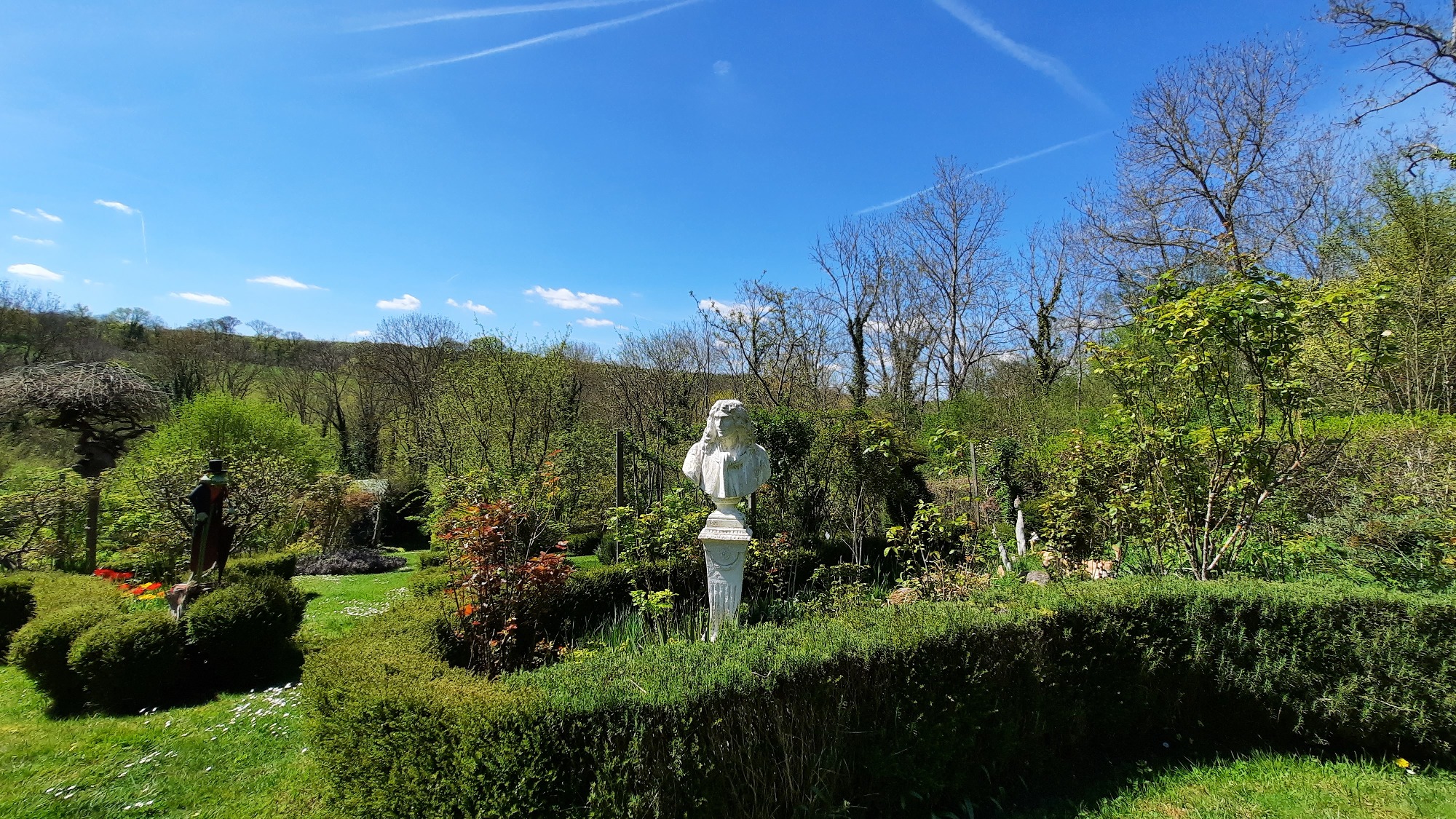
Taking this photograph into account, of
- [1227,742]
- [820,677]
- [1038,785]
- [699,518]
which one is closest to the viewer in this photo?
[820,677]

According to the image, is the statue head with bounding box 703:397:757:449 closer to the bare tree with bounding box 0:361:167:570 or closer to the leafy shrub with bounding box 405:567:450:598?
the leafy shrub with bounding box 405:567:450:598

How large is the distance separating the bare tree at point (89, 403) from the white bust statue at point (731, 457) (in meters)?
12.8

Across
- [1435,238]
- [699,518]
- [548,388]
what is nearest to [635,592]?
[699,518]

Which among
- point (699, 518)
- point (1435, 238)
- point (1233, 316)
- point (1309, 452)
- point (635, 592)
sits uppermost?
point (1435, 238)

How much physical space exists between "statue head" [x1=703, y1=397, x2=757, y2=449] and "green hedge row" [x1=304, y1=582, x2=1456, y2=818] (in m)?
2.01

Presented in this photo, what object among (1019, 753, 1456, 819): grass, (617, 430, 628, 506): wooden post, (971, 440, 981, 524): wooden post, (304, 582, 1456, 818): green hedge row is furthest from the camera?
(971, 440, 981, 524): wooden post

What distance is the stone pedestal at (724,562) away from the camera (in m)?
5.04

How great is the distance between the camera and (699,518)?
277 inches

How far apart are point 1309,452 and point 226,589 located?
9.80m

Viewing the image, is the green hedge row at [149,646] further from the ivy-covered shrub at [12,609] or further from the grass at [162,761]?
the ivy-covered shrub at [12,609]

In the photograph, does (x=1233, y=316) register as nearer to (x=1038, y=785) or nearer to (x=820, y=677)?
(x=1038, y=785)

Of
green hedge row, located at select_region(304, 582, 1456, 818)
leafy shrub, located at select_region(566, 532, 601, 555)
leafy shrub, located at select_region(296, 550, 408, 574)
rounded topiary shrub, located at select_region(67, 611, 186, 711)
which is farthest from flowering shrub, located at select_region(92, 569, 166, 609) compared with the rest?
leafy shrub, located at select_region(566, 532, 601, 555)

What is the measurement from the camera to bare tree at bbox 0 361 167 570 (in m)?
11.5

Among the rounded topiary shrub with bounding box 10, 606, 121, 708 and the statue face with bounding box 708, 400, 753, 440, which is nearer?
the rounded topiary shrub with bounding box 10, 606, 121, 708
